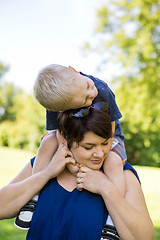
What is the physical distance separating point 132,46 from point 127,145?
27.3 ft

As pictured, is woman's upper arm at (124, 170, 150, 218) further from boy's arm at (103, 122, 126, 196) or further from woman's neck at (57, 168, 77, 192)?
woman's neck at (57, 168, 77, 192)

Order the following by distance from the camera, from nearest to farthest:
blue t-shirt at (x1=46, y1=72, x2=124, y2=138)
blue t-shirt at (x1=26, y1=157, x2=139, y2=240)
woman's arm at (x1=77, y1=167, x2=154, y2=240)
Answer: woman's arm at (x1=77, y1=167, x2=154, y2=240) < blue t-shirt at (x1=26, y1=157, x2=139, y2=240) < blue t-shirt at (x1=46, y1=72, x2=124, y2=138)

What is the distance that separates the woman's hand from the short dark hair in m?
0.26

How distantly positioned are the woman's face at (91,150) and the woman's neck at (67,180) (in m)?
0.18

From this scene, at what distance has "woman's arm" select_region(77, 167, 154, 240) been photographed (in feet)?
6.51

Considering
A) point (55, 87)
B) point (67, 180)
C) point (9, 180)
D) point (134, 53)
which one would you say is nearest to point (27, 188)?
point (67, 180)

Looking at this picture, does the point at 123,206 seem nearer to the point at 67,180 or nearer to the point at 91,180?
the point at 91,180

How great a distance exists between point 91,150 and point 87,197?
0.37 m

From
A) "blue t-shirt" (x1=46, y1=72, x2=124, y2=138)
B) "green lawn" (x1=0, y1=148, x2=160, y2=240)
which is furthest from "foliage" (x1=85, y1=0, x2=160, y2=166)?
"blue t-shirt" (x1=46, y1=72, x2=124, y2=138)

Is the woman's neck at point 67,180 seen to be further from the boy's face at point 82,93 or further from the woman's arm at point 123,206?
the boy's face at point 82,93

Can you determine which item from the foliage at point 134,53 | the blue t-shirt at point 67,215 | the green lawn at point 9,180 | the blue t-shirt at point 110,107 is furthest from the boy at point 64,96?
the foliage at point 134,53

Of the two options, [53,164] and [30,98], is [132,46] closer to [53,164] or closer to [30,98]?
[30,98]

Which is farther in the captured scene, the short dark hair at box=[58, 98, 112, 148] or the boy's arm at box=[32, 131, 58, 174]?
the boy's arm at box=[32, 131, 58, 174]

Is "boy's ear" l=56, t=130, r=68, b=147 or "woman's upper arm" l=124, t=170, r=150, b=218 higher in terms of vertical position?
"boy's ear" l=56, t=130, r=68, b=147
